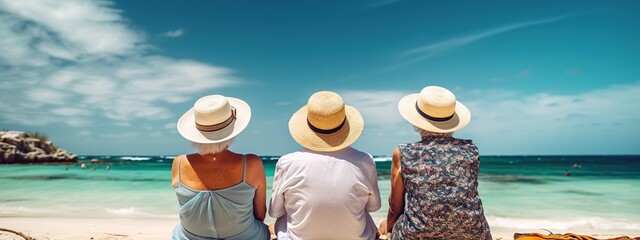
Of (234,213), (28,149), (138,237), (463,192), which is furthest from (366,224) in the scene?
(28,149)

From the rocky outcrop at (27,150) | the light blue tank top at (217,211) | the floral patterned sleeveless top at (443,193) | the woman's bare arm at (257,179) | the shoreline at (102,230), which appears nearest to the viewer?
the floral patterned sleeveless top at (443,193)

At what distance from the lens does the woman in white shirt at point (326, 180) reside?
97.2 inches

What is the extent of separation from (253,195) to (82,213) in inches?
256

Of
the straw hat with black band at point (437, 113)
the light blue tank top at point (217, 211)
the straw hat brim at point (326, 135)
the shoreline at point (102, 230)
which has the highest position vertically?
the straw hat with black band at point (437, 113)

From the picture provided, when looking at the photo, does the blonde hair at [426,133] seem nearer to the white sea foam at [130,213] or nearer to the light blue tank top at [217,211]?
the light blue tank top at [217,211]

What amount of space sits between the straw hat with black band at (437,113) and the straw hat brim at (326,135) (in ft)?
1.24

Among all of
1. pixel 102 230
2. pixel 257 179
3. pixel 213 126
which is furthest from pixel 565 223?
pixel 102 230

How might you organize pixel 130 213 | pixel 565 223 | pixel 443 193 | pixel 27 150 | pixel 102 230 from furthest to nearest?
pixel 27 150, pixel 130 213, pixel 565 223, pixel 102 230, pixel 443 193

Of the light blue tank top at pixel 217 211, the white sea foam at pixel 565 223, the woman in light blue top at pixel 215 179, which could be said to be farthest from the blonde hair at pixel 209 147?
the white sea foam at pixel 565 223

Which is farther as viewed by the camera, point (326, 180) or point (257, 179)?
point (257, 179)

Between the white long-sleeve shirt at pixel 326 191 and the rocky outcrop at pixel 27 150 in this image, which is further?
the rocky outcrop at pixel 27 150

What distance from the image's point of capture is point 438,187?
95.1 inches

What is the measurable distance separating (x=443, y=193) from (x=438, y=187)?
0.14 ft

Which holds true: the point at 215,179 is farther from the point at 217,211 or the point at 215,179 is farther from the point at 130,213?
the point at 130,213
